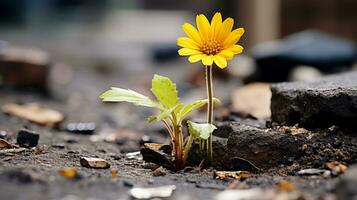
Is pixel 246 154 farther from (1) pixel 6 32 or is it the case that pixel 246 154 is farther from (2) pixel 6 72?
(1) pixel 6 32

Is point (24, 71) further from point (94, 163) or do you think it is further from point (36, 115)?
point (94, 163)

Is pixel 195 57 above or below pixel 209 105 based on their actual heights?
above

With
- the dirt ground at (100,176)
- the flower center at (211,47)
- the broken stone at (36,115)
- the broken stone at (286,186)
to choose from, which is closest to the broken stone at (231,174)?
the dirt ground at (100,176)

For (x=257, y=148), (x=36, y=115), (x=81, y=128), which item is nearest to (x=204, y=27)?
(x=257, y=148)

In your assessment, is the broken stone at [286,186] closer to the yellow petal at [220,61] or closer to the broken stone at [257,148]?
the broken stone at [257,148]

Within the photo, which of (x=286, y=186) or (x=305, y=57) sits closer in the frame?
(x=286, y=186)

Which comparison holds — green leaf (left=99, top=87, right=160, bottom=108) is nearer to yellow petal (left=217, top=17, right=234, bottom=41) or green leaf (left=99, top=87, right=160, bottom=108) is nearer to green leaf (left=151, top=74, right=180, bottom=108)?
green leaf (left=151, top=74, right=180, bottom=108)

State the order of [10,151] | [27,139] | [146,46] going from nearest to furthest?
1. [10,151]
2. [27,139]
3. [146,46]

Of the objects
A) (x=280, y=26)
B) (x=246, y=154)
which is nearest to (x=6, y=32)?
(x=280, y=26)
